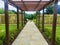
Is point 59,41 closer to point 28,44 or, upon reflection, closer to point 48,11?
point 28,44

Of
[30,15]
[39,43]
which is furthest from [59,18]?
[30,15]

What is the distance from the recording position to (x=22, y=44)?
27.0ft

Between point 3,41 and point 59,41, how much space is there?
1877 mm

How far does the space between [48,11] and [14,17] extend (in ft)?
31.5

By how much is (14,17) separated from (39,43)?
14.2 metres

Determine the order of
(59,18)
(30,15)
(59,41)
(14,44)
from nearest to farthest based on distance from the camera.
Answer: (59,41)
(14,44)
(59,18)
(30,15)

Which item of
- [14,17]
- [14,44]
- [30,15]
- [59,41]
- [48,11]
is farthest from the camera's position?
[30,15]

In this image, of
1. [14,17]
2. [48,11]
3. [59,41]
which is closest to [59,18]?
[14,17]

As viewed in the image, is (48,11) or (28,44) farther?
(48,11)

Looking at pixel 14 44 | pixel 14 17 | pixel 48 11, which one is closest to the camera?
pixel 14 44

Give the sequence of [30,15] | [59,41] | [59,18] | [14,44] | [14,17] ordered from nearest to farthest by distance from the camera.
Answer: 1. [59,41]
2. [14,44]
3. [59,18]
4. [14,17]
5. [30,15]

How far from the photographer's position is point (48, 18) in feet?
69.5

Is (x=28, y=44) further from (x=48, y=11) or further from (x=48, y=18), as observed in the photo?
(x=48, y=11)

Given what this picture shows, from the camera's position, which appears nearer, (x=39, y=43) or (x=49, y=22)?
(x=39, y=43)
